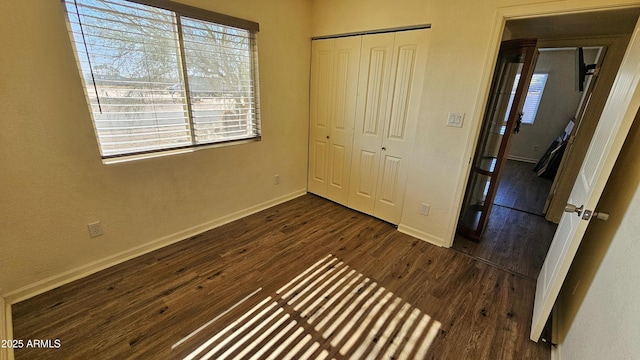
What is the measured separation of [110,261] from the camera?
81.1 inches

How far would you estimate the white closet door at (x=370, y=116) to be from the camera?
8.41ft

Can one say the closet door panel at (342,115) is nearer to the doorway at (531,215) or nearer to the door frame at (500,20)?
the door frame at (500,20)

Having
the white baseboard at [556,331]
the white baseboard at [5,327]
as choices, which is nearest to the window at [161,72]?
the white baseboard at [5,327]

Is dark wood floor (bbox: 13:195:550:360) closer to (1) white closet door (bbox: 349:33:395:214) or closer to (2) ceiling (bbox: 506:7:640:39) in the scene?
(1) white closet door (bbox: 349:33:395:214)

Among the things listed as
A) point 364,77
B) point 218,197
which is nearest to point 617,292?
point 364,77

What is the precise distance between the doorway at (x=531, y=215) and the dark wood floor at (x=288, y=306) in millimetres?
227

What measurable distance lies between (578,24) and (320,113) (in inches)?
94.0

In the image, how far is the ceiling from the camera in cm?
176

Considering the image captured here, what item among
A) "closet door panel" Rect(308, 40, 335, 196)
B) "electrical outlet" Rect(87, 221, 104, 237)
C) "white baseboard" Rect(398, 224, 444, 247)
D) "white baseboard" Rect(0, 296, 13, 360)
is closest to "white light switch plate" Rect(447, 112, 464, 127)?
"white baseboard" Rect(398, 224, 444, 247)

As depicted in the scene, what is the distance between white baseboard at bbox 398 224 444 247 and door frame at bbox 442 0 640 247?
0.45 feet

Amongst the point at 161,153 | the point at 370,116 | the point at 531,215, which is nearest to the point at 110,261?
the point at 161,153

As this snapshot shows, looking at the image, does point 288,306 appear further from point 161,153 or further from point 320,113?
point 320,113

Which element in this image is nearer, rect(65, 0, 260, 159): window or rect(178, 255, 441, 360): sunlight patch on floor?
rect(178, 255, 441, 360): sunlight patch on floor

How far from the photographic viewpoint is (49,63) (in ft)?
5.17
